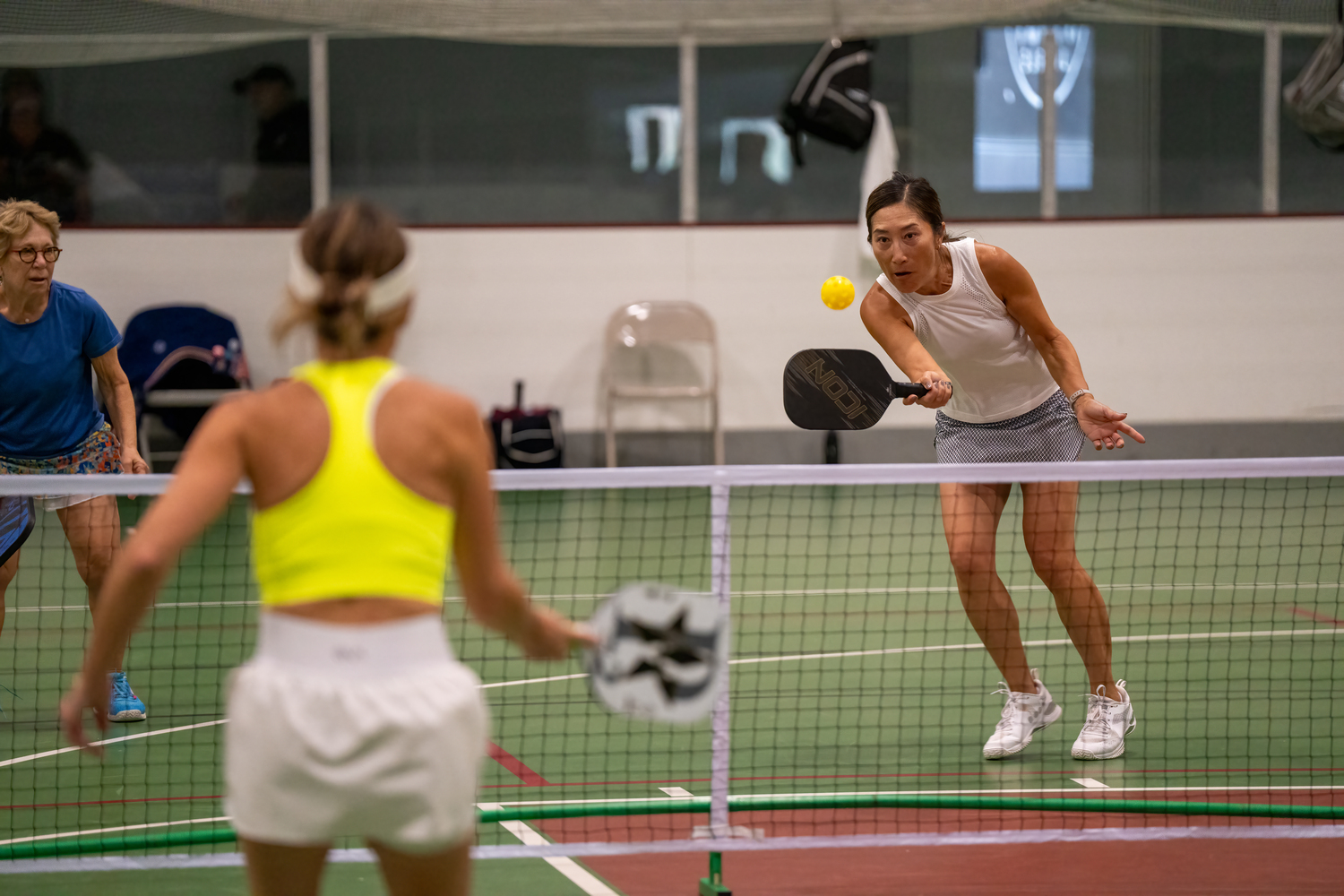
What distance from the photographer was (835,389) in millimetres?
4461

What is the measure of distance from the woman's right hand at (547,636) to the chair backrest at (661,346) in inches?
370

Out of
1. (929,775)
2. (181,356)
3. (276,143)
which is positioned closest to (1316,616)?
(929,775)

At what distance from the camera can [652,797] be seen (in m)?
4.19

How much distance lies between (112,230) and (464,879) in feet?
36.6

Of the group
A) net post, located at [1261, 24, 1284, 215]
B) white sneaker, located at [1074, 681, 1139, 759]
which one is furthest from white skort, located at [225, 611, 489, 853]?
net post, located at [1261, 24, 1284, 215]

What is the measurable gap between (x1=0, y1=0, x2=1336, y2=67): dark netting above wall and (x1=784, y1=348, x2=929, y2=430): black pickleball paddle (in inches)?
312

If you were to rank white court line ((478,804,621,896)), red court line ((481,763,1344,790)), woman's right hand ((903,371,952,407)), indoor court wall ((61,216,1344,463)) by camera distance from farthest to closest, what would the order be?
indoor court wall ((61,216,1344,463)) → red court line ((481,763,1344,790)) → woman's right hand ((903,371,952,407)) → white court line ((478,804,621,896))

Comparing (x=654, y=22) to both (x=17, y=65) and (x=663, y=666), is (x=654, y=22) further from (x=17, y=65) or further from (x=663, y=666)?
(x=663, y=666)

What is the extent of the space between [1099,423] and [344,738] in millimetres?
3131

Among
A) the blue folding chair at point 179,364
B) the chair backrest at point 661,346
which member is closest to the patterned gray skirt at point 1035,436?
the chair backrest at point 661,346

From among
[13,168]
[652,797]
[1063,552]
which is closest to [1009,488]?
[1063,552]

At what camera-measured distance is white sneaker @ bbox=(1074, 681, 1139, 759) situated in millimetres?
4578

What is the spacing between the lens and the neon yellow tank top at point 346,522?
1942 mm

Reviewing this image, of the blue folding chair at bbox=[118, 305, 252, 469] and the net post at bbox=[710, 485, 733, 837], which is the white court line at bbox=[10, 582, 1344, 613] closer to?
the net post at bbox=[710, 485, 733, 837]
